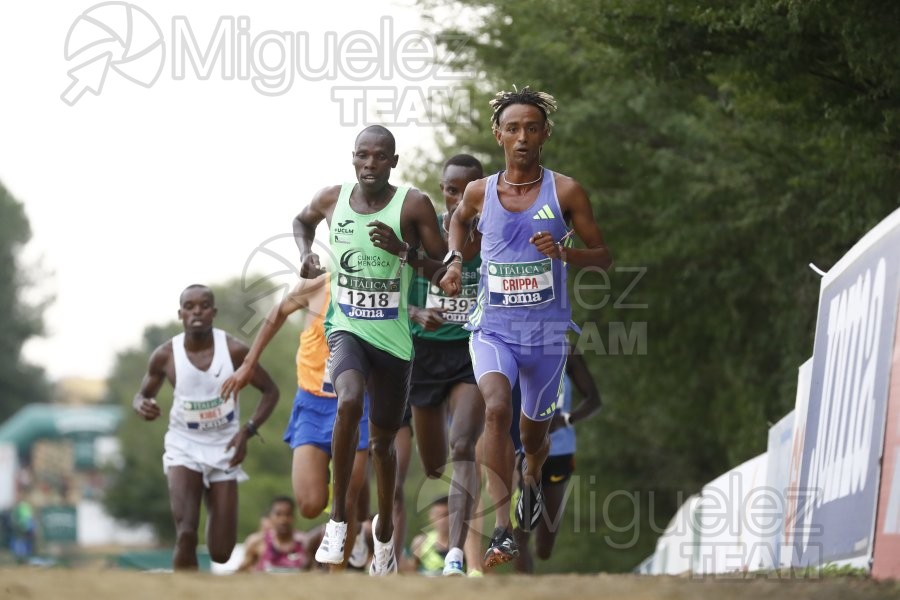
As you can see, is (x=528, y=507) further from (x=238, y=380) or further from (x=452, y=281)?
(x=238, y=380)

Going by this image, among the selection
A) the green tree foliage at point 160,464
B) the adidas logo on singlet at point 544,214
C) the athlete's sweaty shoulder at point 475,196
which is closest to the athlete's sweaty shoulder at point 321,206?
the athlete's sweaty shoulder at point 475,196

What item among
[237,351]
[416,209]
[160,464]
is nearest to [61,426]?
[160,464]

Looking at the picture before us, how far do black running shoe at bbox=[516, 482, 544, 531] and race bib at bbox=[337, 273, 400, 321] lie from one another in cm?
166

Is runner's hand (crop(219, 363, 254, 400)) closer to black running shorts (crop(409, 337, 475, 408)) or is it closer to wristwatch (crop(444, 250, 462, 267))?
black running shorts (crop(409, 337, 475, 408))

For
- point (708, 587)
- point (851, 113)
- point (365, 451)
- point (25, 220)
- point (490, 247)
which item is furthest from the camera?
point (25, 220)

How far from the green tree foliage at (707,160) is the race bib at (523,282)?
13.4ft

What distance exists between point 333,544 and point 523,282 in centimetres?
207

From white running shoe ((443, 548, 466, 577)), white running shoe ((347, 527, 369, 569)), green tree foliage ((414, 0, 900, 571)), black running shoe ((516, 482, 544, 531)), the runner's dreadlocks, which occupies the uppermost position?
green tree foliage ((414, 0, 900, 571))

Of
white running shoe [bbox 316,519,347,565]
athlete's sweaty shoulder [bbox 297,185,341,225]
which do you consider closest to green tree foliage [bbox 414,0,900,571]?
athlete's sweaty shoulder [bbox 297,185,341,225]

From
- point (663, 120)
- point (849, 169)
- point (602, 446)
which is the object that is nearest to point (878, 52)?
point (849, 169)

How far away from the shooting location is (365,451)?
12.8 metres

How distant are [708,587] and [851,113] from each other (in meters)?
7.72

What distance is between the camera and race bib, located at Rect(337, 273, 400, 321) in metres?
10.6

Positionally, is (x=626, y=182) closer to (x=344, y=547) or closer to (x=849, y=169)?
(x=849, y=169)
